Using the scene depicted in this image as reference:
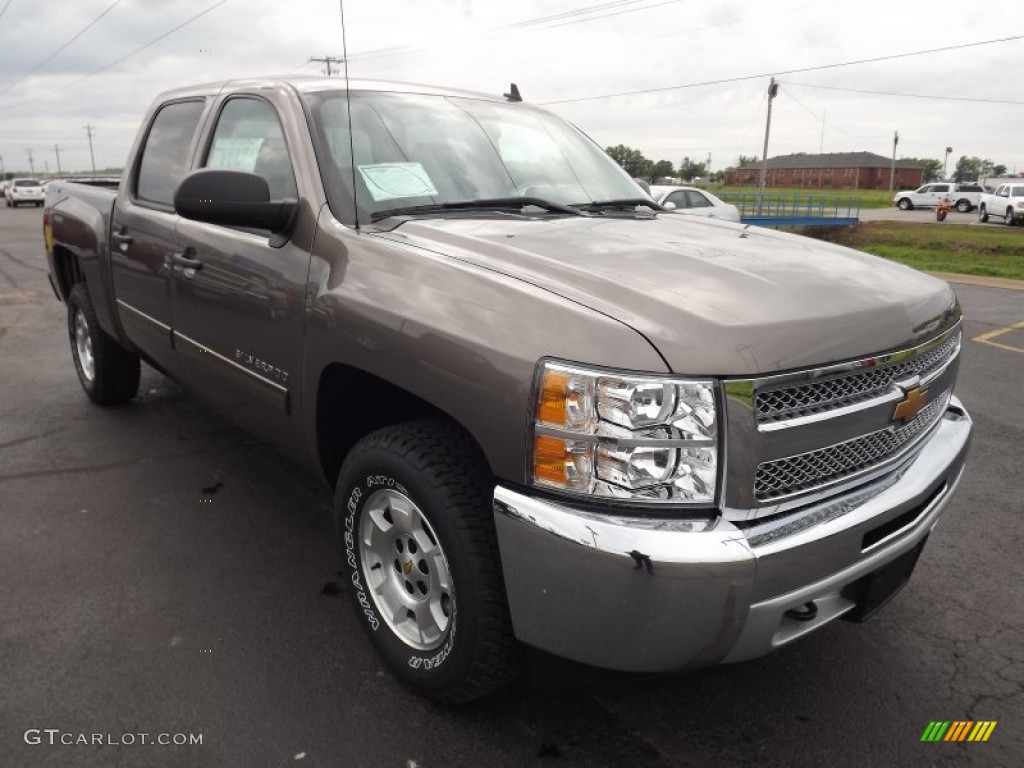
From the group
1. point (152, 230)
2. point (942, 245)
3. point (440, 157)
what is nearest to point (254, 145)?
point (440, 157)

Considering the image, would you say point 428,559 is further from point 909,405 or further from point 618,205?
point 618,205

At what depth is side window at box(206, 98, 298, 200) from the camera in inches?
122

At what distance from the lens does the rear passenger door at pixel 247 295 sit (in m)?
2.84

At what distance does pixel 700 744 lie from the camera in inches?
92.4

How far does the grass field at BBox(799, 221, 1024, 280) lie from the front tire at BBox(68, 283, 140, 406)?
1548 centimetres

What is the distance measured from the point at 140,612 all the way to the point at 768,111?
141 feet

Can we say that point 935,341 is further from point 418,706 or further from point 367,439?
point 418,706

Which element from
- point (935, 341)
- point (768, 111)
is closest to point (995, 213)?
point (768, 111)

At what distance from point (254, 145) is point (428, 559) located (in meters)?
1.97

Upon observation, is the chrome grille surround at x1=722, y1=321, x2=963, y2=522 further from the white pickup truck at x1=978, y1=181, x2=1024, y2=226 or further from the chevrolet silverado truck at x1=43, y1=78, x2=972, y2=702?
the white pickup truck at x1=978, y1=181, x2=1024, y2=226

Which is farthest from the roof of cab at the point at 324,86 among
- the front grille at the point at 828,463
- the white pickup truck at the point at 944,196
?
the white pickup truck at the point at 944,196

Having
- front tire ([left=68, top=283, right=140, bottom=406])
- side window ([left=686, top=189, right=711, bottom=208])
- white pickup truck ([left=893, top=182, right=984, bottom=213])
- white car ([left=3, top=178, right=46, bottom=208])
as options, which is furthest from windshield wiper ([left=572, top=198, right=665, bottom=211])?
white pickup truck ([left=893, top=182, right=984, bottom=213])

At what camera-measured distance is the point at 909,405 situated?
89.4 inches

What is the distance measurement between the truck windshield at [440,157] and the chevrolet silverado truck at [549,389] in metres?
0.01
